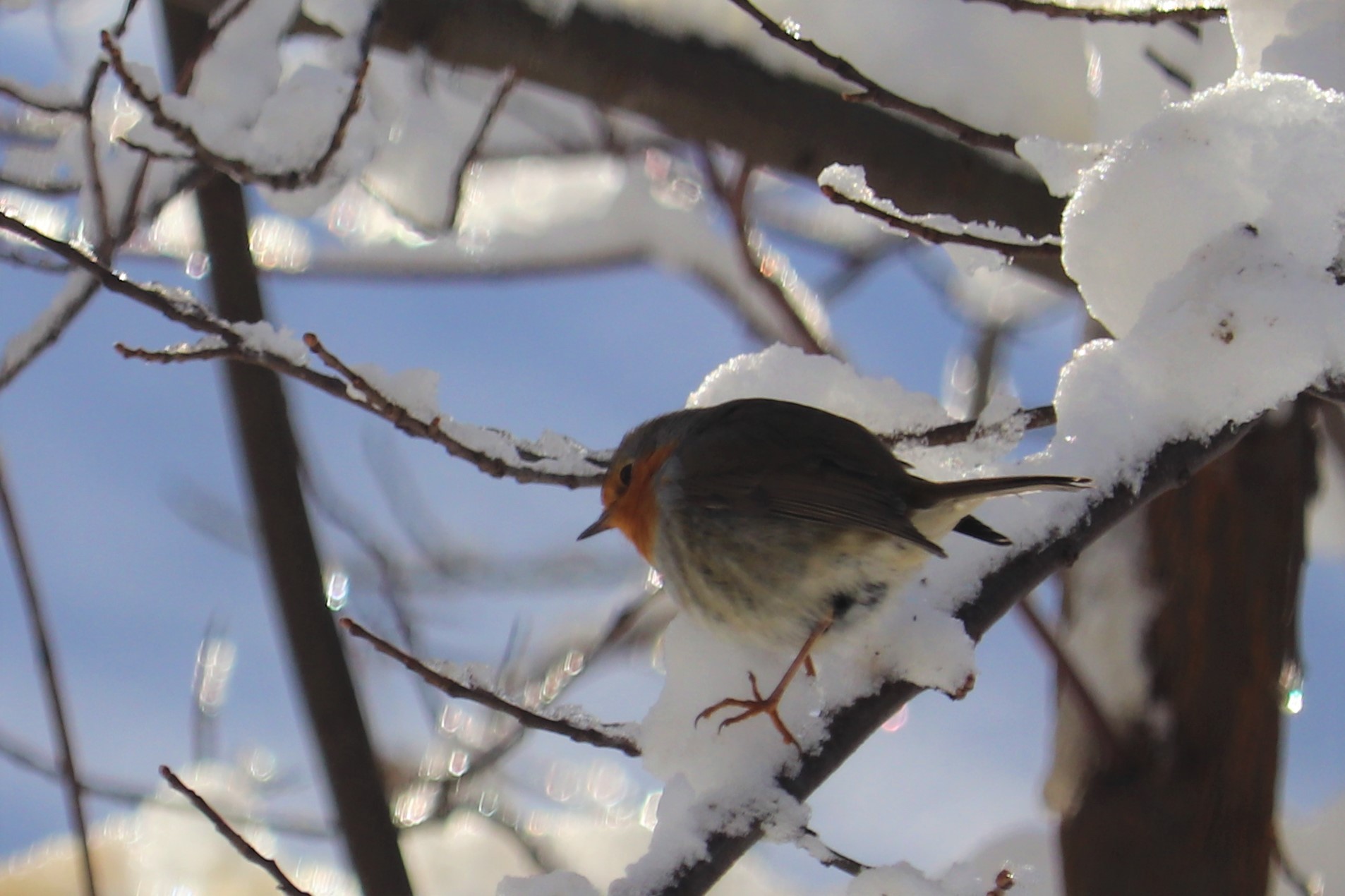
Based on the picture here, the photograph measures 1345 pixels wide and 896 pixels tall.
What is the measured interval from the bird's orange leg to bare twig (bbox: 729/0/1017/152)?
2.37 feet

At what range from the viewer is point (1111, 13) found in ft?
6.05

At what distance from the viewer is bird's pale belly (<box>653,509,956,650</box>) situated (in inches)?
64.6

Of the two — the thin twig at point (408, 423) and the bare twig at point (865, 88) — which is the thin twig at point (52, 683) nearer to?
the thin twig at point (408, 423)

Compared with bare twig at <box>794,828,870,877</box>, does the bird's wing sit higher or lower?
higher

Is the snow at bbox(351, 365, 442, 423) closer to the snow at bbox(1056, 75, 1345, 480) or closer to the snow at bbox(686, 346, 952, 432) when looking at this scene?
the snow at bbox(686, 346, 952, 432)

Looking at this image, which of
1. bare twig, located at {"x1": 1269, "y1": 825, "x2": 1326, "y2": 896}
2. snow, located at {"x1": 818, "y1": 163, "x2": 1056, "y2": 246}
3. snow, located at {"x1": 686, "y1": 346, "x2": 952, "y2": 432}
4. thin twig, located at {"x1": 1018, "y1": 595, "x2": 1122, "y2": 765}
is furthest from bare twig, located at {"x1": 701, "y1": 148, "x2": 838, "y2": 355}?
bare twig, located at {"x1": 1269, "y1": 825, "x2": 1326, "y2": 896}

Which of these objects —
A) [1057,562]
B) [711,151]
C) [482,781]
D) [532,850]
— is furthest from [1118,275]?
[482,781]

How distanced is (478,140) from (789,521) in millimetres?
924

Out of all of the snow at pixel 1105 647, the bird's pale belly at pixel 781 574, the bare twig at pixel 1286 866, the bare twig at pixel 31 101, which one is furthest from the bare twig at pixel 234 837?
the bare twig at pixel 1286 866

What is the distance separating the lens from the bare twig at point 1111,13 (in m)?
1.77

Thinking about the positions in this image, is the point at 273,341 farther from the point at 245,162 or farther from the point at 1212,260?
the point at 1212,260

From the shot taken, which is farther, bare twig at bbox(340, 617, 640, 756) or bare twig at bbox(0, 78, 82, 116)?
bare twig at bbox(0, 78, 82, 116)

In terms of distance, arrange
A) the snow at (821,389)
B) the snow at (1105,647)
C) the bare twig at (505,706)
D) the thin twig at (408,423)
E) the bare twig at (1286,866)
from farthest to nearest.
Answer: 1. the snow at (1105,647)
2. the bare twig at (1286,866)
3. the snow at (821,389)
4. the thin twig at (408,423)
5. the bare twig at (505,706)

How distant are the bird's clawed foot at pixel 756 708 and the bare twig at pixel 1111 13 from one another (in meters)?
1.04
